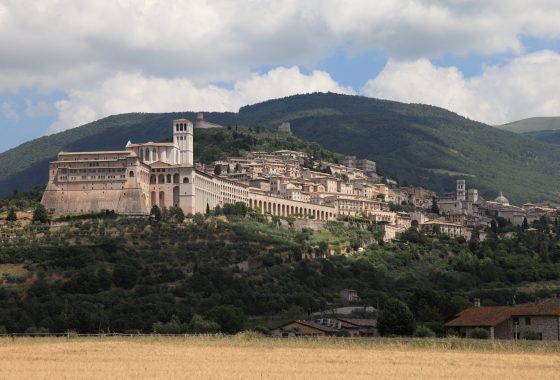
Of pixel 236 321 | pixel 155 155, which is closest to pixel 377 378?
pixel 236 321

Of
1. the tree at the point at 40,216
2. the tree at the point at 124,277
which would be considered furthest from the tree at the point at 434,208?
the tree at the point at 124,277

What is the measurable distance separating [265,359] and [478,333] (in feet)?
61.4

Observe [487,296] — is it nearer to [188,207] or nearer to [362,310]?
[362,310]

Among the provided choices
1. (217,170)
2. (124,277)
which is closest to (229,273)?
(124,277)

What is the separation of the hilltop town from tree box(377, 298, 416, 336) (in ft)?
181

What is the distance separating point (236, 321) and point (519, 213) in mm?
113091

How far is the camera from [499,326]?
5753 cm

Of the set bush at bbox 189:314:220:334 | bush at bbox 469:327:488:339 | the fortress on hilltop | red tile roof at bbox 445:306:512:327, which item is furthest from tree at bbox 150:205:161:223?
bush at bbox 469:327:488:339

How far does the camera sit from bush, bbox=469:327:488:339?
5534 cm

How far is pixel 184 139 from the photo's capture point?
137500 mm

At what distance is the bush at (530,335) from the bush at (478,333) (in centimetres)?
188

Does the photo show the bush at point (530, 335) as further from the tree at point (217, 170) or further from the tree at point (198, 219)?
the tree at point (217, 170)

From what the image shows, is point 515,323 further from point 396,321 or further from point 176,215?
point 176,215

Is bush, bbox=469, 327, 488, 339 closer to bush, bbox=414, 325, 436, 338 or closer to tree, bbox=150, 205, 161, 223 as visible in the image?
bush, bbox=414, 325, 436, 338
